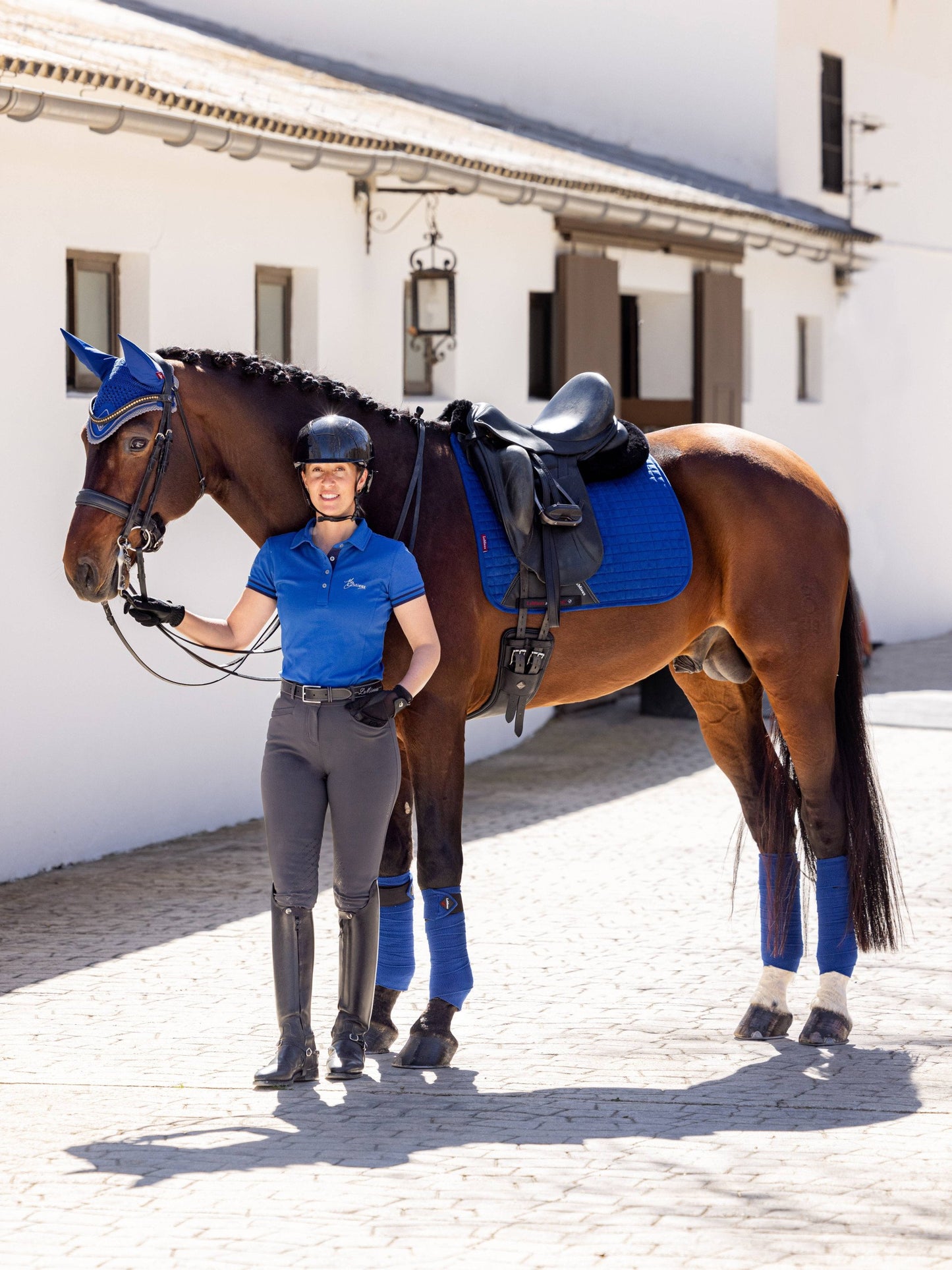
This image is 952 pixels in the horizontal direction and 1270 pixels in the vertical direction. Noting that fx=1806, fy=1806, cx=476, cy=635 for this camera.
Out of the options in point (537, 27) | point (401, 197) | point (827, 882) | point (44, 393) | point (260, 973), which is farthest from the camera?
point (537, 27)

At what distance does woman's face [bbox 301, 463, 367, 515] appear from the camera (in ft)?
16.3

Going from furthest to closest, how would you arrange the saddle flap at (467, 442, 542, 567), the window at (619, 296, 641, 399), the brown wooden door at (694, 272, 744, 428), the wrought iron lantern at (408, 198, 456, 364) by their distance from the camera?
1. the window at (619, 296, 641, 399)
2. the brown wooden door at (694, 272, 744, 428)
3. the wrought iron lantern at (408, 198, 456, 364)
4. the saddle flap at (467, 442, 542, 567)

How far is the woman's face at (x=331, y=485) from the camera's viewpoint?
16.3ft

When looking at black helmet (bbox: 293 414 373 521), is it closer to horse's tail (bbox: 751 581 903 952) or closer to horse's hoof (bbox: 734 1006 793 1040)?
horse's tail (bbox: 751 581 903 952)

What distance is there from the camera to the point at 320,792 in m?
5.03

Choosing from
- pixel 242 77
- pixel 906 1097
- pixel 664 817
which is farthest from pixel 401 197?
pixel 906 1097

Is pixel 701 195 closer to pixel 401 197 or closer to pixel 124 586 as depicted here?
pixel 401 197

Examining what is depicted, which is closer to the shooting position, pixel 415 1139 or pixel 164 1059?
pixel 415 1139

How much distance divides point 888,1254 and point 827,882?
211 cm

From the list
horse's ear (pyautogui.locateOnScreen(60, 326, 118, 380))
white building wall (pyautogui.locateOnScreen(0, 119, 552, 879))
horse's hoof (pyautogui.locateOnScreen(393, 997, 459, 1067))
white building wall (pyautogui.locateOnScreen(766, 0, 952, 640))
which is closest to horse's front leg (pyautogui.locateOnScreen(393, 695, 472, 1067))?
horse's hoof (pyautogui.locateOnScreen(393, 997, 459, 1067))

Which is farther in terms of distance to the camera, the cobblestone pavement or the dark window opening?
the dark window opening

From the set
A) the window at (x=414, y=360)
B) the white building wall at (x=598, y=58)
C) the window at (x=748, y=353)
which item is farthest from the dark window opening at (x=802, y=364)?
the window at (x=414, y=360)

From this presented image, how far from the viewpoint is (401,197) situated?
10.7 m

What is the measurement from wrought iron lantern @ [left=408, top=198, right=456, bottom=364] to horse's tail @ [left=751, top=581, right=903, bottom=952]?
5.13 meters
